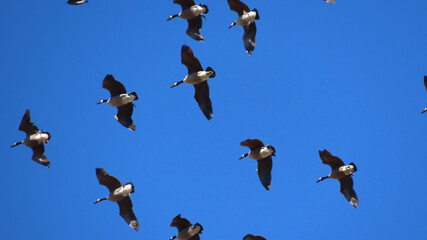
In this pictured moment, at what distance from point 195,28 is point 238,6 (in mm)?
2229

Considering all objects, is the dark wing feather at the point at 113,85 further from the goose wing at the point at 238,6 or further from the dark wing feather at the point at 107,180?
the goose wing at the point at 238,6

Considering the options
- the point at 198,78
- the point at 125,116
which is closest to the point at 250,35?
the point at 198,78

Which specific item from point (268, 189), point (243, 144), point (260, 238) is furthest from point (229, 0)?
point (260, 238)

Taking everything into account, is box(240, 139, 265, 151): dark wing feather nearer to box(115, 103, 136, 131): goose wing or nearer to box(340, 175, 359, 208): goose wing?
box(340, 175, 359, 208): goose wing

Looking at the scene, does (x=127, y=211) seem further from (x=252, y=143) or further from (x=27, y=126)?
(x=252, y=143)

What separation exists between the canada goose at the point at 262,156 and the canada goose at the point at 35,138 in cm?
862

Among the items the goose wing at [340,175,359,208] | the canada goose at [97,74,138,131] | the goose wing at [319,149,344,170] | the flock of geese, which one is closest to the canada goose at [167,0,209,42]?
the flock of geese

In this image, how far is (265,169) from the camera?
30.6 meters

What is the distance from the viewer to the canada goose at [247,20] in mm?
31406

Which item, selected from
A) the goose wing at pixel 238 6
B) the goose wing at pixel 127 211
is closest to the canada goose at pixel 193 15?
the goose wing at pixel 238 6

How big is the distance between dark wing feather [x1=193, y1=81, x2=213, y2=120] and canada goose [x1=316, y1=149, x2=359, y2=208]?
5.26 m

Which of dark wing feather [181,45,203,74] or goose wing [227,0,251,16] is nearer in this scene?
dark wing feather [181,45,203,74]

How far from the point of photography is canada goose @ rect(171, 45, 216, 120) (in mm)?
29500

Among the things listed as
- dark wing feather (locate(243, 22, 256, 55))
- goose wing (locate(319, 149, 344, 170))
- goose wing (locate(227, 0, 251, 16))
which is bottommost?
goose wing (locate(319, 149, 344, 170))
